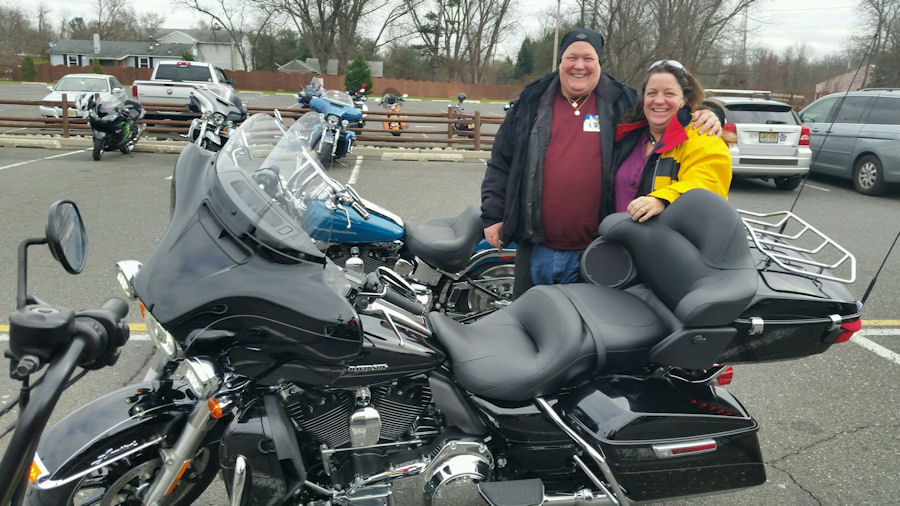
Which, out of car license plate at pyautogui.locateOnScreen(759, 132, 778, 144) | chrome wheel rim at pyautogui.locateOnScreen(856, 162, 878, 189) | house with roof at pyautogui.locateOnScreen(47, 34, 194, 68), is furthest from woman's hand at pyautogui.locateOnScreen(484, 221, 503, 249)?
house with roof at pyautogui.locateOnScreen(47, 34, 194, 68)

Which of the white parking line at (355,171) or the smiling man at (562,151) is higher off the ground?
the smiling man at (562,151)

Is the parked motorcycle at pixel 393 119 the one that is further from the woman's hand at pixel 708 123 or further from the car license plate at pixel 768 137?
the woman's hand at pixel 708 123

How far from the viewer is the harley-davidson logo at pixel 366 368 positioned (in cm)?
204

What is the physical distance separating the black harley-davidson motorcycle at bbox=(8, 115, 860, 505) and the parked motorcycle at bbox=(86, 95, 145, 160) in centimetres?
1055

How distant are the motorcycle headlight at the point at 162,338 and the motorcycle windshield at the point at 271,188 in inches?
15.0

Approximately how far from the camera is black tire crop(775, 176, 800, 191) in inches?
425

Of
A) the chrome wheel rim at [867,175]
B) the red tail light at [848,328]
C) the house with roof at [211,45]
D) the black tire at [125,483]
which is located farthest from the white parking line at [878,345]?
the house with roof at [211,45]

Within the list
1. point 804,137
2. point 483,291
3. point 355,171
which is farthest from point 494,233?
point 804,137

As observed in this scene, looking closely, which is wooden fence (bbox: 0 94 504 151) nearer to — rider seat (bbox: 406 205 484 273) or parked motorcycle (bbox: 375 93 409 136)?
parked motorcycle (bbox: 375 93 409 136)

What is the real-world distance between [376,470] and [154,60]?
69.1m

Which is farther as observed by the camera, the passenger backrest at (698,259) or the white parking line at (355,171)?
the white parking line at (355,171)

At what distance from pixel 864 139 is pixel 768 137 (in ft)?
5.72

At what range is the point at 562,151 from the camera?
3.08 m

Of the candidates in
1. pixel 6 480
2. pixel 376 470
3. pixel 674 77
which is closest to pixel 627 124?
pixel 674 77
